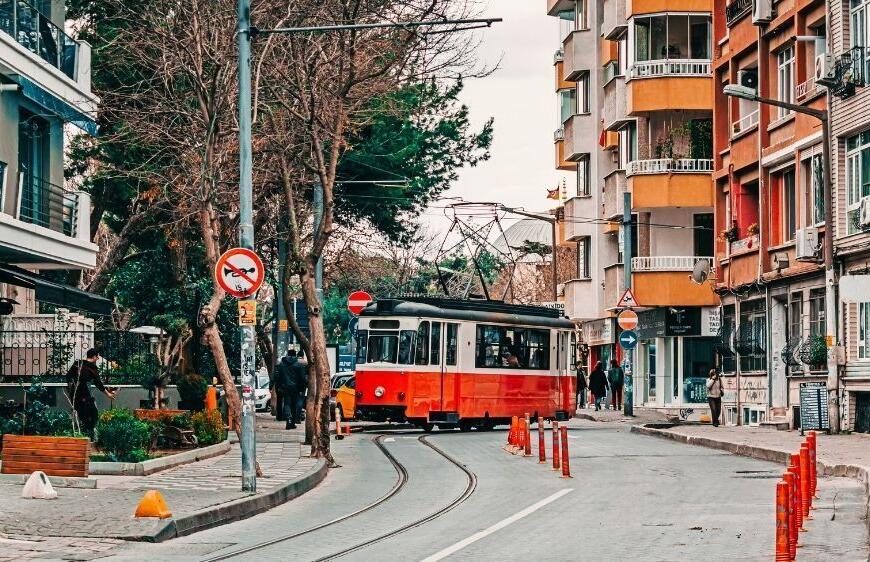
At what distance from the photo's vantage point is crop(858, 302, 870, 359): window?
33938 mm

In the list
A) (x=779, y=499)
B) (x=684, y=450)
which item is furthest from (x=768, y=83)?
(x=779, y=499)

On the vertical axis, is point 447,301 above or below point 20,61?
below

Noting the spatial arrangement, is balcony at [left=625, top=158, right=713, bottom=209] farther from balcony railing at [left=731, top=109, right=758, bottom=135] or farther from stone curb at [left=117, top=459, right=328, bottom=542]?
stone curb at [left=117, top=459, right=328, bottom=542]

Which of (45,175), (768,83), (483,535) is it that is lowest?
(483,535)

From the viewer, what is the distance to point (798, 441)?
31.1 meters

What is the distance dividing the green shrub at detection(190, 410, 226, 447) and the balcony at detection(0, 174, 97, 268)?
4.53 m

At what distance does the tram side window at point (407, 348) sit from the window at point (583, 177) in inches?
1136

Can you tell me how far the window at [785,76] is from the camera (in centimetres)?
3894

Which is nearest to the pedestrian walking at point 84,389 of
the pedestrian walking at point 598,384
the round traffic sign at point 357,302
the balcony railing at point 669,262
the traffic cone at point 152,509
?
the traffic cone at point 152,509

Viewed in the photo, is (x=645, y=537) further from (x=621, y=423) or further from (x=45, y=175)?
(x=621, y=423)

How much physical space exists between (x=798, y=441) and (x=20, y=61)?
54.7ft

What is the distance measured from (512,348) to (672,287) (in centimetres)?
1344

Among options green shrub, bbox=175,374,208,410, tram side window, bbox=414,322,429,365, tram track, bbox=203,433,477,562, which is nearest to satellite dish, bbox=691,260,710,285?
tram side window, bbox=414,322,429,365

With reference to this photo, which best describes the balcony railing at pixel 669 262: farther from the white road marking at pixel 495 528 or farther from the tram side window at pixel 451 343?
the white road marking at pixel 495 528
